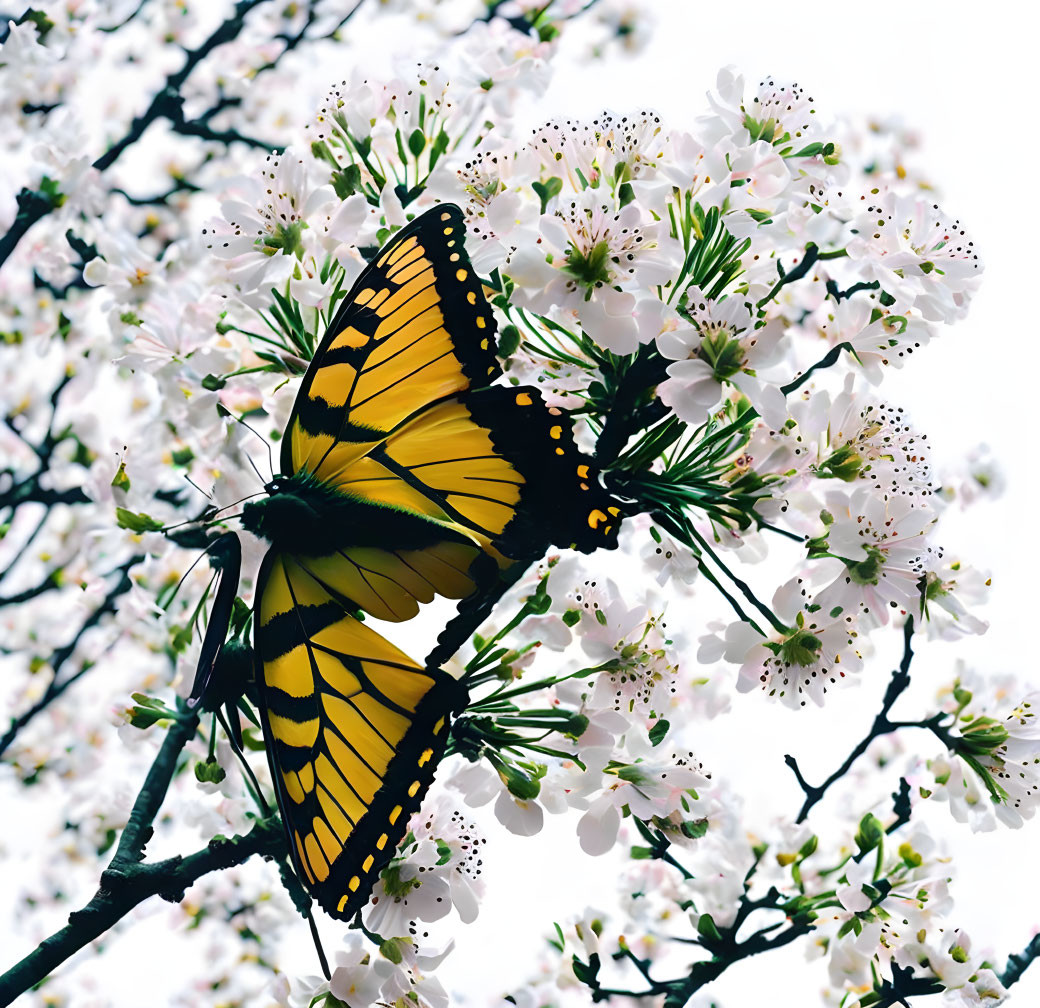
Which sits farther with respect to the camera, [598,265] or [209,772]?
[209,772]

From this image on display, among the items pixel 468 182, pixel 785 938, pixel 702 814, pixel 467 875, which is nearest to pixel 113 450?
pixel 468 182

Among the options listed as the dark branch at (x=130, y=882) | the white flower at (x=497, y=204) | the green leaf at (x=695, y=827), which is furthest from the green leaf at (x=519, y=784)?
the white flower at (x=497, y=204)

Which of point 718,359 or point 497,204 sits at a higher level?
point 497,204

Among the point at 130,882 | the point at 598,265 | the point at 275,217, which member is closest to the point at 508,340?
the point at 598,265

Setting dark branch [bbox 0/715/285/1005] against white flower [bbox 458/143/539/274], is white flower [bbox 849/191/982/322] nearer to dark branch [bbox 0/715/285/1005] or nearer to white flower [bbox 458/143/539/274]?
white flower [bbox 458/143/539/274]

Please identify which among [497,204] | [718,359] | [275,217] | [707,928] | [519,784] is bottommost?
[707,928]

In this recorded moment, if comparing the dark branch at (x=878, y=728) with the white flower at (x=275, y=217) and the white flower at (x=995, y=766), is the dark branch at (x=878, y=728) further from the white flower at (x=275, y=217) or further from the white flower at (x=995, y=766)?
the white flower at (x=275, y=217)

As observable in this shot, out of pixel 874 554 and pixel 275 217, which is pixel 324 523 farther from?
pixel 874 554
